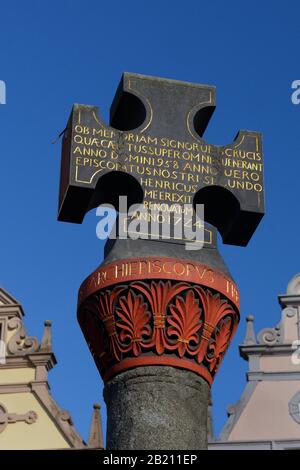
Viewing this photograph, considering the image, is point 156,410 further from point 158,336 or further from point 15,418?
point 15,418

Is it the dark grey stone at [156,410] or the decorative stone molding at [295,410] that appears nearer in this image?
the dark grey stone at [156,410]

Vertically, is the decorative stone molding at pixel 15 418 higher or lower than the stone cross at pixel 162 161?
higher

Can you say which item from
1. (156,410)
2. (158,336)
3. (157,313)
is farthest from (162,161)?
(156,410)

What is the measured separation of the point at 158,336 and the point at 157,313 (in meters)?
0.21

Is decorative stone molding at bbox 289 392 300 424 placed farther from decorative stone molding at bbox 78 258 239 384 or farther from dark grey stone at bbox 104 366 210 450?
dark grey stone at bbox 104 366 210 450

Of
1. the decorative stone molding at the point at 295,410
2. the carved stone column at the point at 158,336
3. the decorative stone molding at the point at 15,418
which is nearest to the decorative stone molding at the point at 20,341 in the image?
the decorative stone molding at the point at 15,418

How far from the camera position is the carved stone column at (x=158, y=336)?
12.4 meters

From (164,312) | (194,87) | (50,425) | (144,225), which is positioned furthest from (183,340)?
(50,425)

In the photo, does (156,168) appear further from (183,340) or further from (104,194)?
(183,340)

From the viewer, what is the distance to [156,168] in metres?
13.5

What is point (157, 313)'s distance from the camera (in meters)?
12.7

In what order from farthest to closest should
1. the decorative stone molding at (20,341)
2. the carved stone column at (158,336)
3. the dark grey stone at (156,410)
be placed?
the decorative stone molding at (20,341)
the carved stone column at (158,336)
the dark grey stone at (156,410)

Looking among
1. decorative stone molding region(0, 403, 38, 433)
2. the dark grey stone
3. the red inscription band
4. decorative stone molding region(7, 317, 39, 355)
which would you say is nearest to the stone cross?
the red inscription band

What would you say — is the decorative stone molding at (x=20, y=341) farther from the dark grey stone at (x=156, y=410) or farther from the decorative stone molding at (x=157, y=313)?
the dark grey stone at (x=156, y=410)
